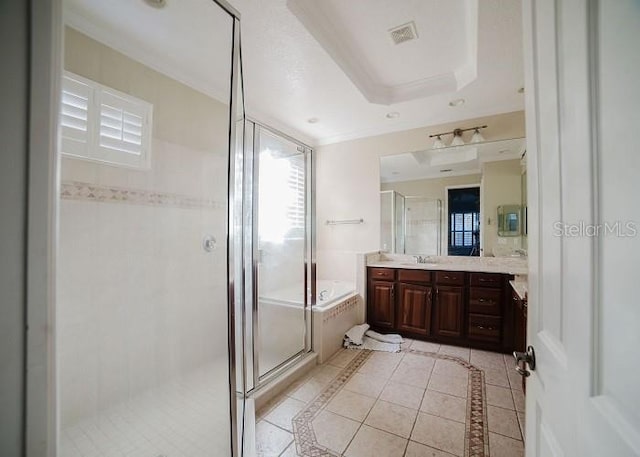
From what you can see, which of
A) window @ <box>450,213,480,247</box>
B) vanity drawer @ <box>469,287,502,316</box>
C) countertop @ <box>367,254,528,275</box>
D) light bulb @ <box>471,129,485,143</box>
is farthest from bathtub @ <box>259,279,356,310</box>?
light bulb @ <box>471,129,485,143</box>

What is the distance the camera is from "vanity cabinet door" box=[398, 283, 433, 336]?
2.83 meters

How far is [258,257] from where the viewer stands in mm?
2166

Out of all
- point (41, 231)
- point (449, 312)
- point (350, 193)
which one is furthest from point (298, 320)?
point (41, 231)

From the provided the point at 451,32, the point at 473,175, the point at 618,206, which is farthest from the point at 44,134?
the point at 473,175

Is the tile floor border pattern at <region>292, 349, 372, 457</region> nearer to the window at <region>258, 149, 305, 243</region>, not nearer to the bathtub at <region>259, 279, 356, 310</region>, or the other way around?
the bathtub at <region>259, 279, 356, 310</region>

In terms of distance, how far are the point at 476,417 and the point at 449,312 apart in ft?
3.84

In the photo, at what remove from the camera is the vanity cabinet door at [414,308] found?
2.83m

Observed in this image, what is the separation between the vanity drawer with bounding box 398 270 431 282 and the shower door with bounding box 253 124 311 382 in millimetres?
1150

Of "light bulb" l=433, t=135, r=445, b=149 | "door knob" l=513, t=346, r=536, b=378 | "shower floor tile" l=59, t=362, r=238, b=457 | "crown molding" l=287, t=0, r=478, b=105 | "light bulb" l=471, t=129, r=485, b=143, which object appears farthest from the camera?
"light bulb" l=433, t=135, r=445, b=149

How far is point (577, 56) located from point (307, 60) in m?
1.91

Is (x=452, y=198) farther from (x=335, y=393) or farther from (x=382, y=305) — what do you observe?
(x=335, y=393)

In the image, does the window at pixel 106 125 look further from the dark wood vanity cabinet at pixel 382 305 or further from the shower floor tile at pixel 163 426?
the dark wood vanity cabinet at pixel 382 305

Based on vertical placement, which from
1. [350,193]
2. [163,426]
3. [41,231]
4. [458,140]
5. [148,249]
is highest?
[458,140]

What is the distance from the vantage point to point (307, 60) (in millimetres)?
1979
